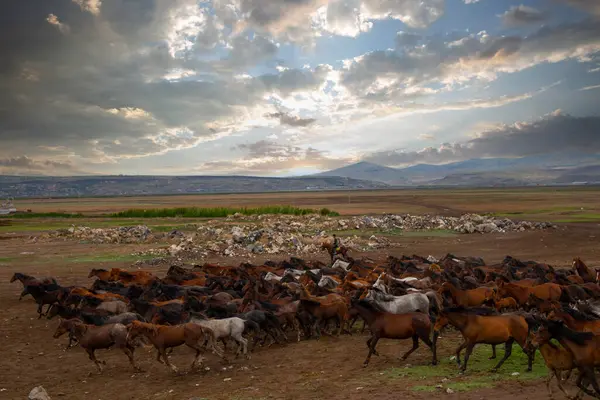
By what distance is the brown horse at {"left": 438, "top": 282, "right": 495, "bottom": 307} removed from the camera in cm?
1209

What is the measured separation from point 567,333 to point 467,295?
5.11 m

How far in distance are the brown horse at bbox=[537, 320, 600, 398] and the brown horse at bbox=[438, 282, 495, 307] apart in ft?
15.8

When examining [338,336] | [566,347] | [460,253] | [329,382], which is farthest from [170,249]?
[566,347]

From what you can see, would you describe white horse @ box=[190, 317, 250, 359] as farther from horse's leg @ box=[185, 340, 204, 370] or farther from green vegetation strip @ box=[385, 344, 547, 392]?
green vegetation strip @ box=[385, 344, 547, 392]

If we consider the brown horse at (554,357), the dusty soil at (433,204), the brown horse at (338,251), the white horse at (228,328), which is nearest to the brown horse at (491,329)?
the brown horse at (554,357)

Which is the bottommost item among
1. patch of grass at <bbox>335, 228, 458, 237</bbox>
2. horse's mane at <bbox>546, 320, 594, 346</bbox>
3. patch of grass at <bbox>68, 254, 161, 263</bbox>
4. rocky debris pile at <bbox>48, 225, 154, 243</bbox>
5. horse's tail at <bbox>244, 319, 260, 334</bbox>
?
patch of grass at <bbox>335, 228, 458, 237</bbox>

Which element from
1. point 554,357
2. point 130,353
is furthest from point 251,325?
point 554,357

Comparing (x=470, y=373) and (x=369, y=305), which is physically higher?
(x=369, y=305)

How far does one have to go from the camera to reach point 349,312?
1159 centimetres

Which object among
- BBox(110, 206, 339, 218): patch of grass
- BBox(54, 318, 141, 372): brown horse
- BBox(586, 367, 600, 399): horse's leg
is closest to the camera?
BBox(586, 367, 600, 399): horse's leg

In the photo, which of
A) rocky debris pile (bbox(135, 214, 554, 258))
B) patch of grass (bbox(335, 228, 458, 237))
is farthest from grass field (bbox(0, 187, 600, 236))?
rocky debris pile (bbox(135, 214, 554, 258))

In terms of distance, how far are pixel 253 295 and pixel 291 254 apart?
16.4m

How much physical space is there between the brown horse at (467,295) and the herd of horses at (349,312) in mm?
26

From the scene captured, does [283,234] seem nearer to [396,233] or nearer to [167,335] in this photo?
[396,233]
